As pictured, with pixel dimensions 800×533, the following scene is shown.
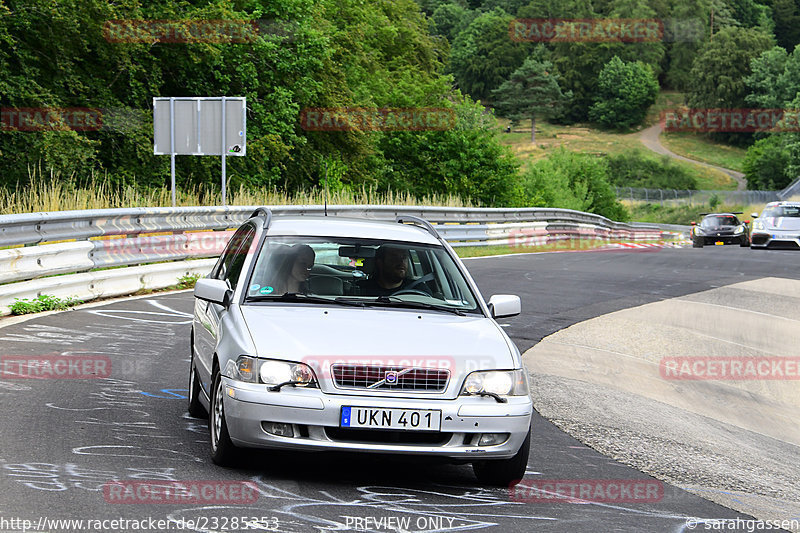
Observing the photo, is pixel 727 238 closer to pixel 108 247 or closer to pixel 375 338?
pixel 108 247

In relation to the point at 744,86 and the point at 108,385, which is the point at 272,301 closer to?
the point at 108,385

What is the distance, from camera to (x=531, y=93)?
6727 inches

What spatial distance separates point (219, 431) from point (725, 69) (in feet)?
517

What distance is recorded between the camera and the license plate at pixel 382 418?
5.69 meters

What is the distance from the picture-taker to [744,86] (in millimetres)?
152500

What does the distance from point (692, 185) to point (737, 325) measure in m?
120

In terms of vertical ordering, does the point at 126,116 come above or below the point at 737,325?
above

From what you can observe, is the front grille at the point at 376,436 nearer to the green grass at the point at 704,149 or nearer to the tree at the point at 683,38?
the green grass at the point at 704,149

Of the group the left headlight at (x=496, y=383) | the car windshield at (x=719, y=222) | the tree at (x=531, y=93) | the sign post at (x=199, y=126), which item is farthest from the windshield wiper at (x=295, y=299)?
the tree at (x=531, y=93)

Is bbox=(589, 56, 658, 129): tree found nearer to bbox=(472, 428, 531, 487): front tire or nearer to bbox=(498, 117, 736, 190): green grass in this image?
bbox=(498, 117, 736, 190): green grass

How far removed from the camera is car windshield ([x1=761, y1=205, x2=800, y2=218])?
3791 cm

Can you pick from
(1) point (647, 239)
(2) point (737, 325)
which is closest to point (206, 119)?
(2) point (737, 325)

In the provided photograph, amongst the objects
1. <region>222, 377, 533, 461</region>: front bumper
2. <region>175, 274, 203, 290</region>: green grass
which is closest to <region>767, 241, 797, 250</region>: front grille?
<region>175, 274, 203, 290</region>: green grass

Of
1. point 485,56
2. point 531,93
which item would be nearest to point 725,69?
point 531,93
